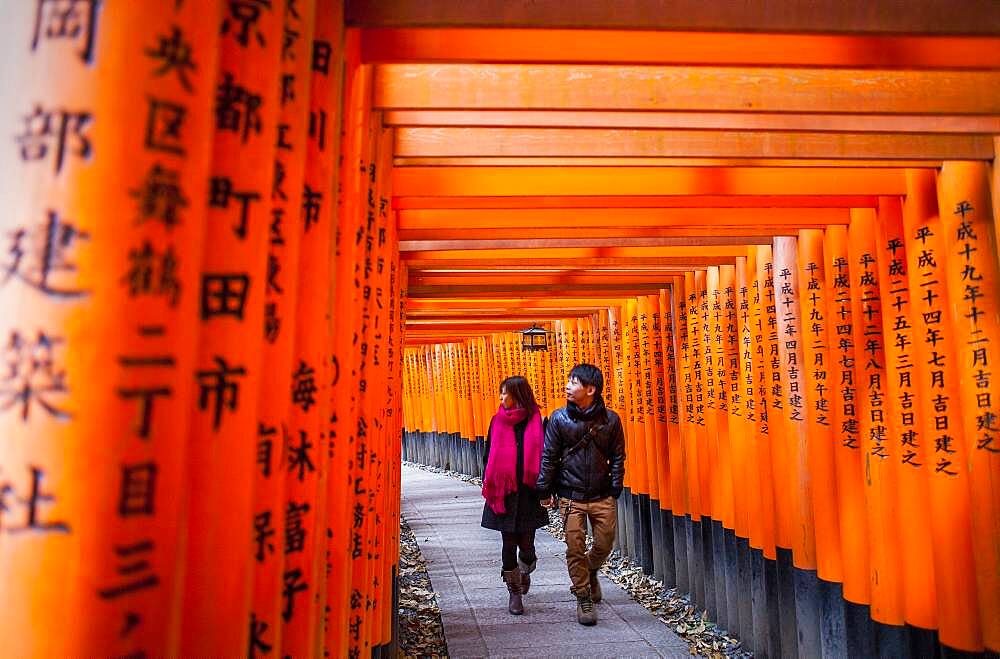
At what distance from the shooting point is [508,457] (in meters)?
6.11

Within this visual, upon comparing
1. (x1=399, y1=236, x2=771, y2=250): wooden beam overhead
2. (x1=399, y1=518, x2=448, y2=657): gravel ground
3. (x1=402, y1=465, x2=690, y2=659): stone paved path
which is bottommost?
(x1=399, y1=518, x2=448, y2=657): gravel ground

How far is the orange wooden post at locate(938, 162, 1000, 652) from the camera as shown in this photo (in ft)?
11.2

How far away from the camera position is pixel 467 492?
1460 centimetres

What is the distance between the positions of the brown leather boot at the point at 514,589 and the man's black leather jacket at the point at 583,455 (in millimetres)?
939

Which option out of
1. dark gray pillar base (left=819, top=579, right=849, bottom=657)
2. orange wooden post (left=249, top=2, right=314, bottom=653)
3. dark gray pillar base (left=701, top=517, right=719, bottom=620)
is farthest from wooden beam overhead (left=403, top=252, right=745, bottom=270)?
orange wooden post (left=249, top=2, right=314, bottom=653)

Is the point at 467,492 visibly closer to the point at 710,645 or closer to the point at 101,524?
the point at 710,645

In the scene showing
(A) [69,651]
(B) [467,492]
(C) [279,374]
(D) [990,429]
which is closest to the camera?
(A) [69,651]

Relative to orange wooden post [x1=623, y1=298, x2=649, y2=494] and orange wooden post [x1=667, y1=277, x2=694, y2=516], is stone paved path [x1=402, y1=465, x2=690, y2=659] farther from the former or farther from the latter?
orange wooden post [x1=623, y1=298, x2=649, y2=494]

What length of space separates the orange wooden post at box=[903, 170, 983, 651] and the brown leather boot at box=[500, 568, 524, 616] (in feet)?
11.6

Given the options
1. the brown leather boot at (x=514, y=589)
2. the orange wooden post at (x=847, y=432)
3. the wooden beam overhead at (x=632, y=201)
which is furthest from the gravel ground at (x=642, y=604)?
the wooden beam overhead at (x=632, y=201)

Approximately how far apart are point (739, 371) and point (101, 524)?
18.5 feet

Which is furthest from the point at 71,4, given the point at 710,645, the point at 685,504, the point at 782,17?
the point at 685,504

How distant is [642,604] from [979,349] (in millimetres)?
4388

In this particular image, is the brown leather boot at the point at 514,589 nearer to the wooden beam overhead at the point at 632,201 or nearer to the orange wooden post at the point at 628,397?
the orange wooden post at the point at 628,397
